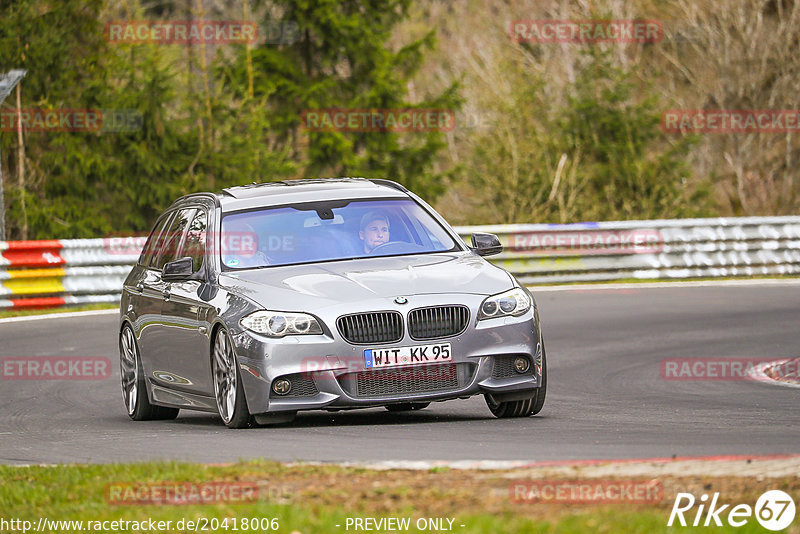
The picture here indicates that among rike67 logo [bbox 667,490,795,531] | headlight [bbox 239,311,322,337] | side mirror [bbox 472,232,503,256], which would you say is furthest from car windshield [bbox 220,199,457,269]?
rike67 logo [bbox 667,490,795,531]

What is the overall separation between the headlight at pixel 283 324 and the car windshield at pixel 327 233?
94 cm

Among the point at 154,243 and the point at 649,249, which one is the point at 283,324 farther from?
the point at 649,249

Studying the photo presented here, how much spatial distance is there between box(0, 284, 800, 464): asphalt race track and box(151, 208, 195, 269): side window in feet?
4.19

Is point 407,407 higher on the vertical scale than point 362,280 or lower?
lower

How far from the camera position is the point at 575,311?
20.2 metres

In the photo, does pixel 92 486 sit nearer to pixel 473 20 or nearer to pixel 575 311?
pixel 575 311

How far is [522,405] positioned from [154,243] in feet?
12.1

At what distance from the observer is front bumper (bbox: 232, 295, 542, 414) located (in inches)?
371

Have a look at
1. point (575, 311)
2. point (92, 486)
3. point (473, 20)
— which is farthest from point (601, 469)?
point (473, 20)

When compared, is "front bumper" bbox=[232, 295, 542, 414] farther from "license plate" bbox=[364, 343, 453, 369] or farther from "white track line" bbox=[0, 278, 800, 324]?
"white track line" bbox=[0, 278, 800, 324]

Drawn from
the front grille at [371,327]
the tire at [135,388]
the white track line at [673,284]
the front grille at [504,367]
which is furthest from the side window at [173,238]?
the white track line at [673,284]

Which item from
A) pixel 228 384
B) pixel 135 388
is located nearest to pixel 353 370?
pixel 228 384

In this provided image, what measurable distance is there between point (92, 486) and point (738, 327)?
38.9ft

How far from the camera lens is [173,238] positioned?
1184 cm
